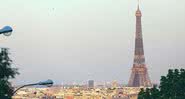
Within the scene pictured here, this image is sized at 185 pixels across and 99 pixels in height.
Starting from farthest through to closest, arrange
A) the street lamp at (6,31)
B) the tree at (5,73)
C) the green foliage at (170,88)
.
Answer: the green foliage at (170,88) < the tree at (5,73) < the street lamp at (6,31)

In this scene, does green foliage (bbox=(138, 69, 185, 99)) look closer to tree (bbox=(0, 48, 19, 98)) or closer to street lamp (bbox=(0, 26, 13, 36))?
tree (bbox=(0, 48, 19, 98))

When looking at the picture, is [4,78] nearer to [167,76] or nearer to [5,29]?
[5,29]

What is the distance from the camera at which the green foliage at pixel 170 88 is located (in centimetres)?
9106

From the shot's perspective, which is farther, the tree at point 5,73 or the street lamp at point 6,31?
the tree at point 5,73

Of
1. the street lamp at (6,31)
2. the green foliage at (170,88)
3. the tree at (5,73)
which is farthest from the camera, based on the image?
the green foliage at (170,88)

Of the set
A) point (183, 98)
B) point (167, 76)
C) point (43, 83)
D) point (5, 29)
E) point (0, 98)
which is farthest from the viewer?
point (167, 76)

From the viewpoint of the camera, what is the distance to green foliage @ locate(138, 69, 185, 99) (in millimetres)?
91062

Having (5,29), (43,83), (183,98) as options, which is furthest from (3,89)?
(183,98)

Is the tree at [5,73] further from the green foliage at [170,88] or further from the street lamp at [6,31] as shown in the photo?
the green foliage at [170,88]

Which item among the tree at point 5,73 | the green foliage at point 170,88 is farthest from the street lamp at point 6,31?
the green foliage at point 170,88

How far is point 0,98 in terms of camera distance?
49.2 metres

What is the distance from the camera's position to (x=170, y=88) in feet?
305

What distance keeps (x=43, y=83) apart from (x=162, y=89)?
5524cm

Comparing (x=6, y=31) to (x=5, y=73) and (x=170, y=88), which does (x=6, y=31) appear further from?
(x=170, y=88)
